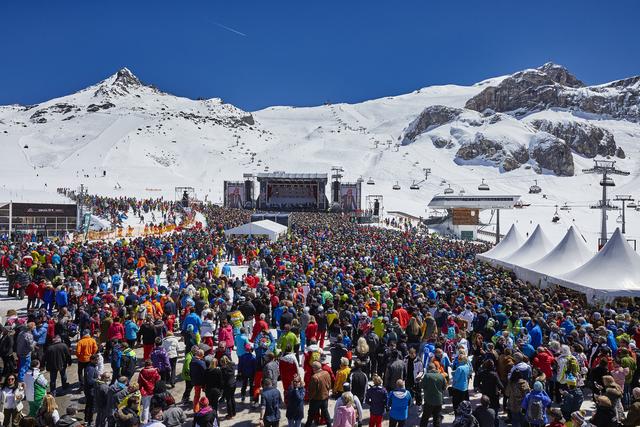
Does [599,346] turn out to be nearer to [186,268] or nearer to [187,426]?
[187,426]

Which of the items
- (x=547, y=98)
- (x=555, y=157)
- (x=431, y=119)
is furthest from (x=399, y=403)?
(x=547, y=98)

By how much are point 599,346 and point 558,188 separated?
299 feet

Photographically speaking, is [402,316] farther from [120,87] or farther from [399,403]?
[120,87]

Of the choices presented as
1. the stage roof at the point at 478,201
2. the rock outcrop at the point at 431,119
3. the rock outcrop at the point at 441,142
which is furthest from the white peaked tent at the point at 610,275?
the rock outcrop at the point at 431,119

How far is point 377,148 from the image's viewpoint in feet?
347

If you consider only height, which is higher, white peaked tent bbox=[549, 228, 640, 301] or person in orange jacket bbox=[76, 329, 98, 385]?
white peaked tent bbox=[549, 228, 640, 301]

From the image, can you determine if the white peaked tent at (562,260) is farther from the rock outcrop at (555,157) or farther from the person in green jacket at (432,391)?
the rock outcrop at (555,157)

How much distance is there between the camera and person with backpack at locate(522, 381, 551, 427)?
265 inches

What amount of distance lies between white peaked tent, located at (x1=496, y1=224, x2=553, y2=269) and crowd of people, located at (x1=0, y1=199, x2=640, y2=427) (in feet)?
12.3

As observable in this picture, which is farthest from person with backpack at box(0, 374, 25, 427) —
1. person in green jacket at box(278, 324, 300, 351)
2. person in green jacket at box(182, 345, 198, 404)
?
→ person in green jacket at box(278, 324, 300, 351)

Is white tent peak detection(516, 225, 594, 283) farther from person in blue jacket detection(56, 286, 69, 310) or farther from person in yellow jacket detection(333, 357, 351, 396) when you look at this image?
person in blue jacket detection(56, 286, 69, 310)

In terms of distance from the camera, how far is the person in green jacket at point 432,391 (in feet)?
24.2

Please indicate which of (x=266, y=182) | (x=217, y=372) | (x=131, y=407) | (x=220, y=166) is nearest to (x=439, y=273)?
(x=217, y=372)

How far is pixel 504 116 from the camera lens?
119125 millimetres
